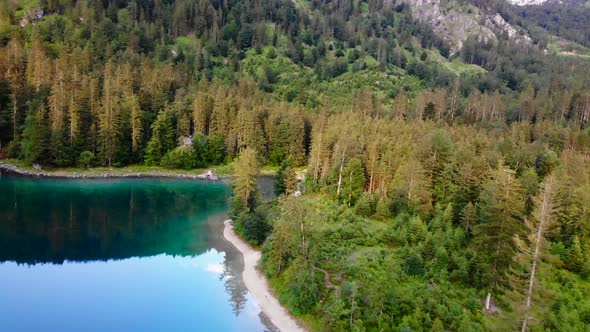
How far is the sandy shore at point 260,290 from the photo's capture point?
37.5 metres

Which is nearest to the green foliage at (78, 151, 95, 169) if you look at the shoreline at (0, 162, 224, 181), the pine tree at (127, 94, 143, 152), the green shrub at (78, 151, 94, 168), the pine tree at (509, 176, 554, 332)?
the green shrub at (78, 151, 94, 168)

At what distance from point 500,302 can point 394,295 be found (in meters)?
8.25

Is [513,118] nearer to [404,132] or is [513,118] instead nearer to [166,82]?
[404,132]

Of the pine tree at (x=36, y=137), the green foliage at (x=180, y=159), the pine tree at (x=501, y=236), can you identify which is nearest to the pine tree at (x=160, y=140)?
the green foliage at (x=180, y=159)

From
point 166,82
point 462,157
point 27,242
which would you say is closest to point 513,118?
point 462,157

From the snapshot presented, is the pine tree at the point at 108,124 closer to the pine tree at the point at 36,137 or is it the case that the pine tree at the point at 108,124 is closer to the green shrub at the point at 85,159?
the green shrub at the point at 85,159

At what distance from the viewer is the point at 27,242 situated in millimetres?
52344

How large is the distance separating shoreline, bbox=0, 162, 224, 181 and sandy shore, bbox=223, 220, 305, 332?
34213mm

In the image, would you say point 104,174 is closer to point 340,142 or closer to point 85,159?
point 85,159

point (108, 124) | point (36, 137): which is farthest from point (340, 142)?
point (36, 137)

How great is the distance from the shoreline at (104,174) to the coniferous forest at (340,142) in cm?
264

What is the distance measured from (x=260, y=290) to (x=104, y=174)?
5075cm

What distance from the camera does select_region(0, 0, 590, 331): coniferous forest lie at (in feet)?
117

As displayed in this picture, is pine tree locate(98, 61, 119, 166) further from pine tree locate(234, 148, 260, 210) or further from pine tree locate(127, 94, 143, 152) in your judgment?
pine tree locate(234, 148, 260, 210)
